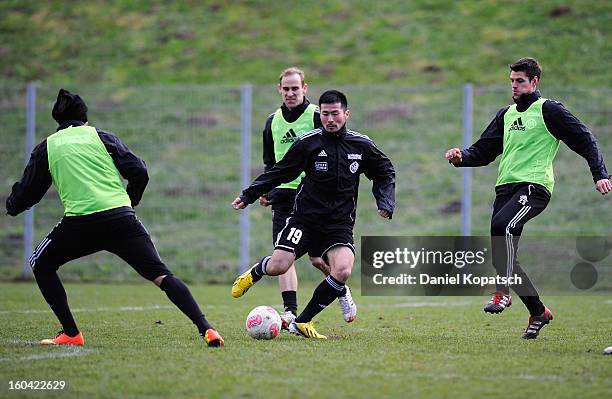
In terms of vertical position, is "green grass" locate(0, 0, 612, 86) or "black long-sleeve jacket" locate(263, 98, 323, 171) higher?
"green grass" locate(0, 0, 612, 86)

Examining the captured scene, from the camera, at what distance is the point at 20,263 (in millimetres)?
16031

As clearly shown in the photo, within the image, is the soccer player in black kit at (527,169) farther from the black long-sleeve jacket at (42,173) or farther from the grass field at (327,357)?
the black long-sleeve jacket at (42,173)

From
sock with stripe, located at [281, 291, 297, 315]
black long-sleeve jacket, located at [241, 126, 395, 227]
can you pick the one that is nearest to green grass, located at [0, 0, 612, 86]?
sock with stripe, located at [281, 291, 297, 315]

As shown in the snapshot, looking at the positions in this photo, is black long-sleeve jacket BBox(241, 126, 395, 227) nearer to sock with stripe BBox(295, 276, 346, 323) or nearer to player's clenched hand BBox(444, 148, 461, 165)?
sock with stripe BBox(295, 276, 346, 323)

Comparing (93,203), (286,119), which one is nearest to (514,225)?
(286,119)

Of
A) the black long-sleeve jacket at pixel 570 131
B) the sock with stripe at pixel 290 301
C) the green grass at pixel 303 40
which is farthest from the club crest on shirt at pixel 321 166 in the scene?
the green grass at pixel 303 40

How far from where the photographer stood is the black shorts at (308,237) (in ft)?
26.5

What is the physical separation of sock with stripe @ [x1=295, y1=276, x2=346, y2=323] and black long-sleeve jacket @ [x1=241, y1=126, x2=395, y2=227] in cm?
52

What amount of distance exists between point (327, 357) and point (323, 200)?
1.72m

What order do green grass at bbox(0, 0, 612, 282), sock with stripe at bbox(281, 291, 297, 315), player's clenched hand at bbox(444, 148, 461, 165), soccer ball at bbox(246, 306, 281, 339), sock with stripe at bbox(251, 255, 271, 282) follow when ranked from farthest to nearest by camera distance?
green grass at bbox(0, 0, 612, 282) < sock with stripe at bbox(281, 291, 297, 315) < player's clenched hand at bbox(444, 148, 461, 165) < sock with stripe at bbox(251, 255, 271, 282) < soccer ball at bbox(246, 306, 281, 339)

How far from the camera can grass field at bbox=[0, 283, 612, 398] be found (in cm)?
558

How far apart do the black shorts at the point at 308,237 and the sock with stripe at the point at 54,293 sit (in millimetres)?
1853

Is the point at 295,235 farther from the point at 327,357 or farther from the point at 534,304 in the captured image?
the point at 534,304

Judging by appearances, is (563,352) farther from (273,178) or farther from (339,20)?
(339,20)
